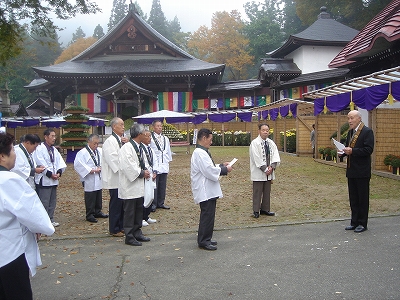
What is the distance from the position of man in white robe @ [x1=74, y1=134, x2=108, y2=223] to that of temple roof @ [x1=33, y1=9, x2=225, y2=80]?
73.8 feet

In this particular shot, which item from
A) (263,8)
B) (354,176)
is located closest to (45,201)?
(354,176)

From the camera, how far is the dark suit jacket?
17.9 feet

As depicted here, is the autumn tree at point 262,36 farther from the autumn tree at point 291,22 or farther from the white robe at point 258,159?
the white robe at point 258,159

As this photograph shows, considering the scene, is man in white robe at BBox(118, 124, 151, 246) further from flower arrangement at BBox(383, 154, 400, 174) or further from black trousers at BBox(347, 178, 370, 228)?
flower arrangement at BBox(383, 154, 400, 174)

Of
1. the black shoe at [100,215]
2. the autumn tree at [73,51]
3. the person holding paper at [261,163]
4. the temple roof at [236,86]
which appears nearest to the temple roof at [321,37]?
the temple roof at [236,86]

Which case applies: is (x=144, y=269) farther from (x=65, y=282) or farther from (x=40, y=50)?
(x=40, y=50)

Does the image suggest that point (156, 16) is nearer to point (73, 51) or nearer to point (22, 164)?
point (73, 51)

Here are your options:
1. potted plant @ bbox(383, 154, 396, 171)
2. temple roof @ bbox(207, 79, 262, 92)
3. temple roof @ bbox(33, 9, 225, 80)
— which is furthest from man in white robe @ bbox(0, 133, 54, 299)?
temple roof @ bbox(207, 79, 262, 92)

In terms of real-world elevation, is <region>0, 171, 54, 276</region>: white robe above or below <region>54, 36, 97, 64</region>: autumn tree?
below

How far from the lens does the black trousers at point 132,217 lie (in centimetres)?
536

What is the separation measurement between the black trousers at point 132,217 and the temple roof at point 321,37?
2530 centimetres

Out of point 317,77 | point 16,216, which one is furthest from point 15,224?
point 317,77

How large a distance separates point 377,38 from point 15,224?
11210mm

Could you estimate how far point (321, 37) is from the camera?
29109 millimetres
